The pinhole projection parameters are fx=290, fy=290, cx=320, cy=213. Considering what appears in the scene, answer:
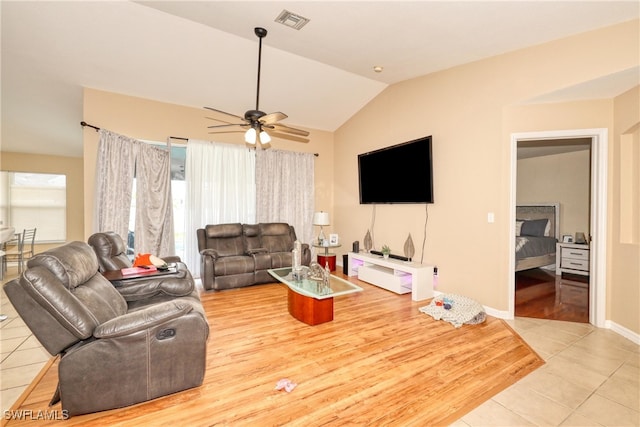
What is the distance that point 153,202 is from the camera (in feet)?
15.0

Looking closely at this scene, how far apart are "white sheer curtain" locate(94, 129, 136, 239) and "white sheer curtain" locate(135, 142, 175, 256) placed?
0.44 ft

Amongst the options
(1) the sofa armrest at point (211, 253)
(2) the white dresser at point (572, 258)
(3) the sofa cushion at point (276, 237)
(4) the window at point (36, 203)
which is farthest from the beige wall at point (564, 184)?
(4) the window at point (36, 203)

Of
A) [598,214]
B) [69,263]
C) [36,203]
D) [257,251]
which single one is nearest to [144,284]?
[69,263]

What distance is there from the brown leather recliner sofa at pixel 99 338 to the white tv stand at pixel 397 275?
2.89 meters

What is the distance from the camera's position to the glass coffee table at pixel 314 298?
3012 mm

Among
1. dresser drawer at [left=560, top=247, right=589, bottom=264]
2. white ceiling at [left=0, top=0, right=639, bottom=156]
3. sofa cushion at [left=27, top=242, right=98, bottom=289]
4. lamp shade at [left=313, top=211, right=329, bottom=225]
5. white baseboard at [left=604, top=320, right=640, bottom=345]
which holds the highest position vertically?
white ceiling at [left=0, top=0, right=639, bottom=156]

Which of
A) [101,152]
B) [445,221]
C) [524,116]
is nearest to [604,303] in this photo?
[445,221]

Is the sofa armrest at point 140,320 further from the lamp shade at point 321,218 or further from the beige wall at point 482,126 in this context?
the lamp shade at point 321,218

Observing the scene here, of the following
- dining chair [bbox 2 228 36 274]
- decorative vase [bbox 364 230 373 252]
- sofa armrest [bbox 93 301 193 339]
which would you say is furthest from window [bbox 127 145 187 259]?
sofa armrest [bbox 93 301 193 339]

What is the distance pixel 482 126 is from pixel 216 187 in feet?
13.8

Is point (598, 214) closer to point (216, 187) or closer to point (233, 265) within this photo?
point (233, 265)

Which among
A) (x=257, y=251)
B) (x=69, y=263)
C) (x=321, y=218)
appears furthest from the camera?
(x=321, y=218)

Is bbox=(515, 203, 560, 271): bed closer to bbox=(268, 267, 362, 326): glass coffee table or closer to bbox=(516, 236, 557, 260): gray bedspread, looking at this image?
bbox=(516, 236, 557, 260): gray bedspread

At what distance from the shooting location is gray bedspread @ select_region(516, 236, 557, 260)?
521 cm
